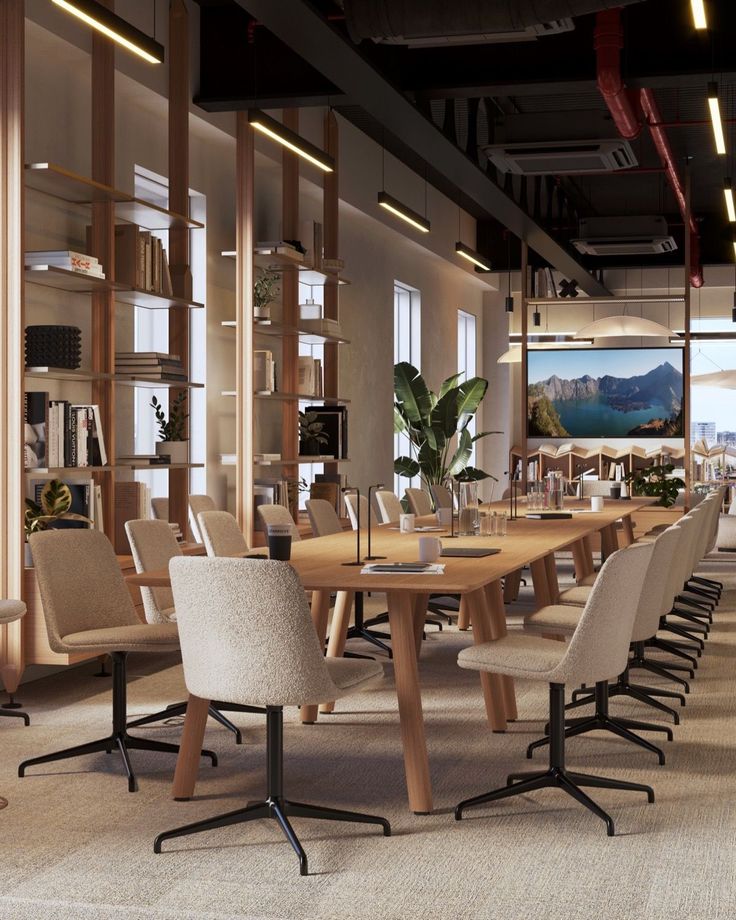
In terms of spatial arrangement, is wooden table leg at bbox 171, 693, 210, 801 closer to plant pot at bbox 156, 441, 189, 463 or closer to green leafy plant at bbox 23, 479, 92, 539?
green leafy plant at bbox 23, 479, 92, 539

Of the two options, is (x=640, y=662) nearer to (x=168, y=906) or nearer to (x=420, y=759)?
(x=420, y=759)

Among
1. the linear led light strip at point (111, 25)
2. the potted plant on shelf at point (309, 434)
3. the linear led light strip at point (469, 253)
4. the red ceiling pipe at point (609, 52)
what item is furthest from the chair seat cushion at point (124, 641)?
the linear led light strip at point (469, 253)

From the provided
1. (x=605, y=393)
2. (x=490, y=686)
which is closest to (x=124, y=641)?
(x=490, y=686)

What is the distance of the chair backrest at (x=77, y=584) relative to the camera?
14.4 ft

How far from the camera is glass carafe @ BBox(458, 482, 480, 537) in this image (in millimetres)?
5715

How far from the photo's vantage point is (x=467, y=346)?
16109 mm

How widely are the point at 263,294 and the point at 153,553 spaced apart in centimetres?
384

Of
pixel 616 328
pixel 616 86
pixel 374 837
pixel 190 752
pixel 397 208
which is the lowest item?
pixel 374 837

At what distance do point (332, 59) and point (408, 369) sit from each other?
6228 millimetres

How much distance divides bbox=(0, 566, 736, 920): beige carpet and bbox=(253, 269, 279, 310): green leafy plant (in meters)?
3.84

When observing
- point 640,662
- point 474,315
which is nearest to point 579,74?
point 640,662

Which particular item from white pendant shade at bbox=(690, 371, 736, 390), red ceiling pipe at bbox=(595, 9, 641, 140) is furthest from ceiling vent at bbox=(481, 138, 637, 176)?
white pendant shade at bbox=(690, 371, 736, 390)

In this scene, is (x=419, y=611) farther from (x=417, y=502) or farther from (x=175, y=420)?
(x=417, y=502)

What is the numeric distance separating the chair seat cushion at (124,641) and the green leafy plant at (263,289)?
4.27m
